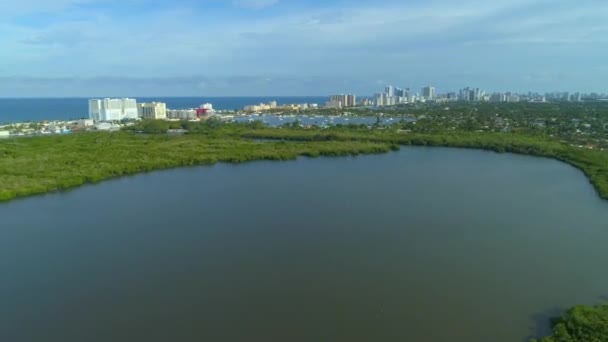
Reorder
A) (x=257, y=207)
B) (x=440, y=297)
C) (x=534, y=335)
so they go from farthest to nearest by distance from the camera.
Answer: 1. (x=257, y=207)
2. (x=440, y=297)
3. (x=534, y=335)

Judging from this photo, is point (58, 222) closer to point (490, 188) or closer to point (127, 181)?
point (127, 181)

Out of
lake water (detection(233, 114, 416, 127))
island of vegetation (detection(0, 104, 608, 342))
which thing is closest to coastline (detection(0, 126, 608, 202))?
island of vegetation (detection(0, 104, 608, 342))

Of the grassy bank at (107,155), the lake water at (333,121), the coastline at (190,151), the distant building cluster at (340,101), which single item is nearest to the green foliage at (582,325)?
the coastline at (190,151)

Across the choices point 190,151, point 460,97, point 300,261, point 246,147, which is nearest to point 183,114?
point 246,147

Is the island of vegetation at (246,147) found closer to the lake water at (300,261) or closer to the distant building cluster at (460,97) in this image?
the lake water at (300,261)

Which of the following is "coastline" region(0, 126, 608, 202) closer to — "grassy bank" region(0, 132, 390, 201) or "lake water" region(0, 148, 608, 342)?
"grassy bank" region(0, 132, 390, 201)

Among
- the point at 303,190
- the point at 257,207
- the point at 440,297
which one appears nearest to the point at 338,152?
the point at 303,190
